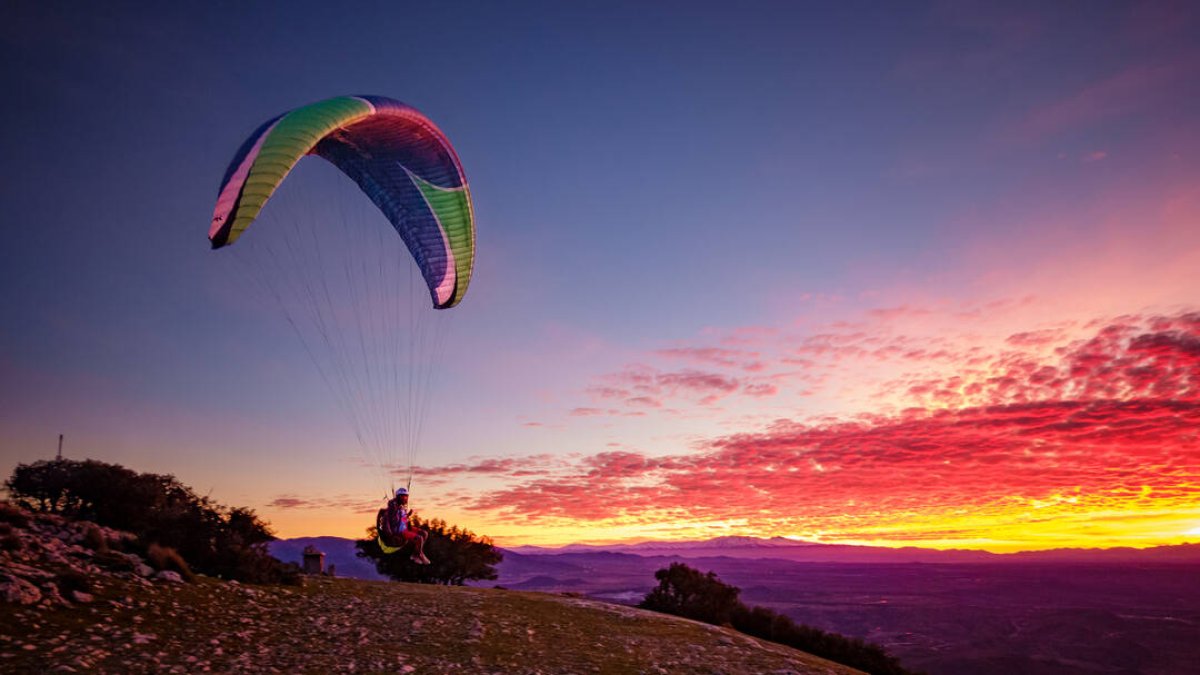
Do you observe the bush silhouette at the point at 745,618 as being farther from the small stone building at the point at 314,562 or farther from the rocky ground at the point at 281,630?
the small stone building at the point at 314,562

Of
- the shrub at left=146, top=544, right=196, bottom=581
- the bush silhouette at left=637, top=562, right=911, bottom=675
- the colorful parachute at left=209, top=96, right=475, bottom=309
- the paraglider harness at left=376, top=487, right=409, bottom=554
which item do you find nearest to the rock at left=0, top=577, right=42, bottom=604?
the shrub at left=146, top=544, right=196, bottom=581

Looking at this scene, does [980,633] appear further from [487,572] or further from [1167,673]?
[487,572]

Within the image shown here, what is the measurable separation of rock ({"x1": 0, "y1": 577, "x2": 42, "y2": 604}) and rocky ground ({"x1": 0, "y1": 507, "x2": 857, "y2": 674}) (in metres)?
0.03

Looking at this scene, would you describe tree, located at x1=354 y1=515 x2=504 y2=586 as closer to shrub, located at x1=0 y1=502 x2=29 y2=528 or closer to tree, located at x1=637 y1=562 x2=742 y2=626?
tree, located at x1=637 y1=562 x2=742 y2=626

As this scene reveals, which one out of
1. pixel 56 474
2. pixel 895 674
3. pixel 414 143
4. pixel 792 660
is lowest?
pixel 895 674

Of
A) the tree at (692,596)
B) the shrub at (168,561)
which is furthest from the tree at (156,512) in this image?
the tree at (692,596)

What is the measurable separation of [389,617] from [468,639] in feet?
9.35

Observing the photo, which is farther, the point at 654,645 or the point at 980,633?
the point at 980,633

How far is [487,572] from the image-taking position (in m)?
44.3

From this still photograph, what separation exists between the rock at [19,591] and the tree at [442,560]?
2661cm

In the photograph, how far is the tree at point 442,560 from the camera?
41.2m

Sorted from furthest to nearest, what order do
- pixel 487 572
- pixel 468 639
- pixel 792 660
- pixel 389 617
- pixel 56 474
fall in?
1. pixel 487 572
2. pixel 56 474
3. pixel 792 660
4. pixel 389 617
5. pixel 468 639

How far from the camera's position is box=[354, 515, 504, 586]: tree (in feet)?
135

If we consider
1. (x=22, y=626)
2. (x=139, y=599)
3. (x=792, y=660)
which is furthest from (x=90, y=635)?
(x=792, y=660)
